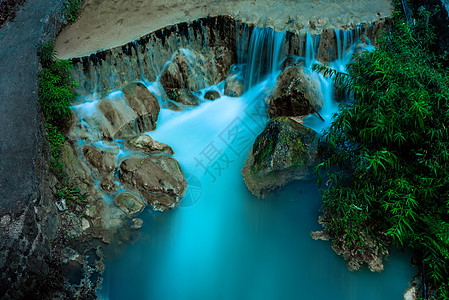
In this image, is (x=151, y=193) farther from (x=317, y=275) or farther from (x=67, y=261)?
(x=317, y=275)

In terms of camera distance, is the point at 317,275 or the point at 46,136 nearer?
the point at 317,275

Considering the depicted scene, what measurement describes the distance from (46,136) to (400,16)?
29.2 ft

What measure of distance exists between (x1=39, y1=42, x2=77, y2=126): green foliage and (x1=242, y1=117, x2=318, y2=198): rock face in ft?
13.9

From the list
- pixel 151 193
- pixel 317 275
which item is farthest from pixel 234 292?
pixel 151 193

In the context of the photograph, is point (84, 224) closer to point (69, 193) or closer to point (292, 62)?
point (69, 193)

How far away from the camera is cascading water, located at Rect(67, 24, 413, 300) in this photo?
5.92 metres

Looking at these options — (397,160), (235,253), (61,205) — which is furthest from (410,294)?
(61,205)

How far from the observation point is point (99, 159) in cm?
764

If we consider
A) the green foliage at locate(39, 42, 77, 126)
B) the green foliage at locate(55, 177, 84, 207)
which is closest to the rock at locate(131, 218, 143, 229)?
the green foliage at locate(55, 177, 84, 207)

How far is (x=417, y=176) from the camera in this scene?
540 cm

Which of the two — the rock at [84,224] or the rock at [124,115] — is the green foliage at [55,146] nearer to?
the rock at [124,115]

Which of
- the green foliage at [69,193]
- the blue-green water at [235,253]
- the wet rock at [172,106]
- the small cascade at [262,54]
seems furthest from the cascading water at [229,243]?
the small cascade at [262,54]

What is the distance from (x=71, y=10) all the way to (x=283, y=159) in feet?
23.0

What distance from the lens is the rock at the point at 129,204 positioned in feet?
23.4
